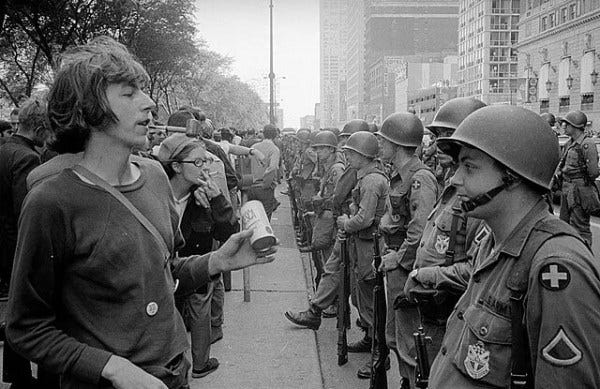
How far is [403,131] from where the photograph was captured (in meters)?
5.63

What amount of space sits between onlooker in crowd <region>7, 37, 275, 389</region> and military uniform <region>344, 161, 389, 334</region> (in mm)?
4023

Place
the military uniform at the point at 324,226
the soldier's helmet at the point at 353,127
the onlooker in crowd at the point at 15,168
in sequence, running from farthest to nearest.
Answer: the soldier's helmet at the point at 353,127
the military uniform at the point at 324,226
the onlooker in crowd at the point at 15,168

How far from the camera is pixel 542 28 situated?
3081 inches

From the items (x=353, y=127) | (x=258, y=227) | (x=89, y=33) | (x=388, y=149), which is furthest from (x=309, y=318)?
(x=89, y=33)

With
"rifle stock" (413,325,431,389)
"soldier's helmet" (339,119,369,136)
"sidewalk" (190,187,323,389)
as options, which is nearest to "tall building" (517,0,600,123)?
"soldier's helmet" (339,119,369,136)

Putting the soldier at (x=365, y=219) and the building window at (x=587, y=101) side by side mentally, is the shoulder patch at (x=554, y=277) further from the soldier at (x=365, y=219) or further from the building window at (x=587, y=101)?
the building window at (x=587, y=101)

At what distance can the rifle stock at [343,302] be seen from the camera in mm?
6051

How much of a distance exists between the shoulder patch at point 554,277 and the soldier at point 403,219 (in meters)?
2.61

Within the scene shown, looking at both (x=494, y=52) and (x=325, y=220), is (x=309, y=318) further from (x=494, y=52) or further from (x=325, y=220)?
(x=494, y=52)

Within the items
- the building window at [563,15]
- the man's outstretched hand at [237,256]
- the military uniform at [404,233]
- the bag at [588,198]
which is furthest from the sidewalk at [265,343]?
the building window at [563,15]

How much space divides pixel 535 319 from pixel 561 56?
7533 cm

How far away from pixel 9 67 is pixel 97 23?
10834 millimetres

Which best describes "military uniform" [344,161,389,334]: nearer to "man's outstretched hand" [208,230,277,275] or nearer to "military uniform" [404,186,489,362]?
"military uniform" [404,186,489,362]

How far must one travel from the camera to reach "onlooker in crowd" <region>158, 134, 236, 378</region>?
198 inches
